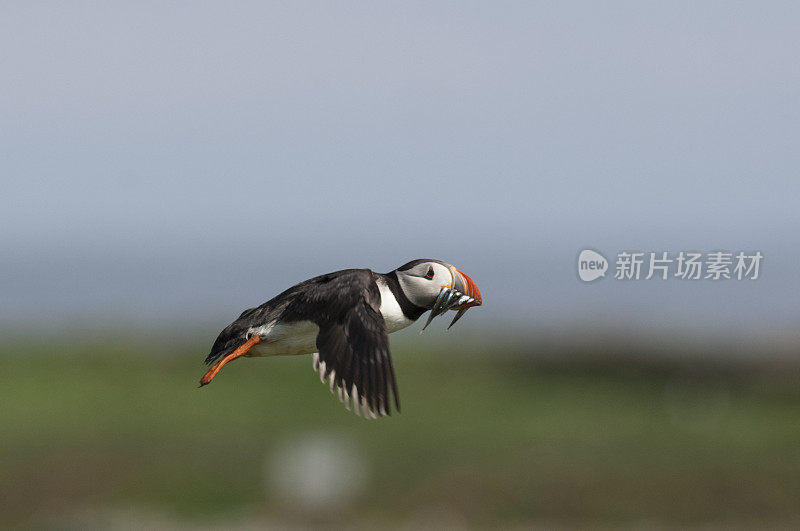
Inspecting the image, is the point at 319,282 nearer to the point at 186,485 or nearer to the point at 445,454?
the point at 186,485

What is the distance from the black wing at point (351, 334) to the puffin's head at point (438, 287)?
16cm

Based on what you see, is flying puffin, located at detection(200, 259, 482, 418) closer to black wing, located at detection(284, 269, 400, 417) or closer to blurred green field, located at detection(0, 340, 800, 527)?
black wing, located at detection(284, 269, 400, 417)

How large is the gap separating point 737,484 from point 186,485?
163ft

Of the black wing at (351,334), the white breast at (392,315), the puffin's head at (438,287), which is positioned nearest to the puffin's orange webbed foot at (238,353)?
the black wing at (351,334)

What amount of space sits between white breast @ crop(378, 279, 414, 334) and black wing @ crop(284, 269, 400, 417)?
A: 2cm

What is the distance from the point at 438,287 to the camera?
159 inches

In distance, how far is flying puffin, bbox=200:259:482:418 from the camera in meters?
3.93

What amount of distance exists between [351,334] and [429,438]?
356ft

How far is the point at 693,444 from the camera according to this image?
111562 mm

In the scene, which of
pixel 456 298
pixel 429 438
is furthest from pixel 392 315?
pixel 429 438

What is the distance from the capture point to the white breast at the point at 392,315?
4.14 metres

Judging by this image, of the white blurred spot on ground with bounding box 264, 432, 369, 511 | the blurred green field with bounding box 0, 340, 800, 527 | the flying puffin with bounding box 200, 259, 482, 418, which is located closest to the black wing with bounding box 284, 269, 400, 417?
the flying puffin with bounding box 200, 259, 482, 418

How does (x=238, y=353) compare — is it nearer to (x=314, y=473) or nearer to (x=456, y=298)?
(x=456, y=298)

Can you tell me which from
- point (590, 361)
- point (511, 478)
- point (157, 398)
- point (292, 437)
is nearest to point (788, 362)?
point (590, 361)
